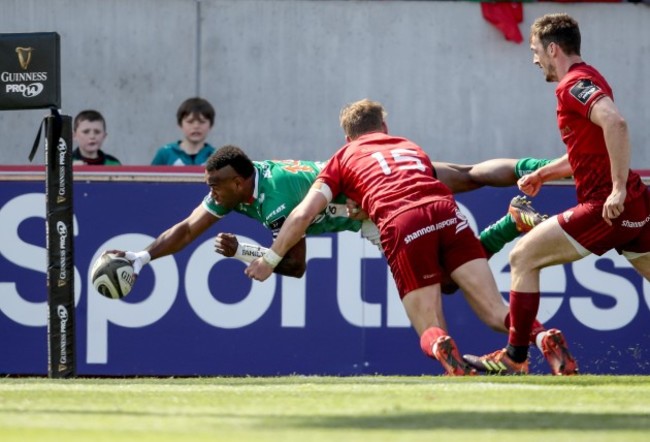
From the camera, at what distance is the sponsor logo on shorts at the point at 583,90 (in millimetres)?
10031

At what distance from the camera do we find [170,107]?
16.2 meters

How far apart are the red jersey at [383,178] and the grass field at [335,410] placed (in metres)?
1.25

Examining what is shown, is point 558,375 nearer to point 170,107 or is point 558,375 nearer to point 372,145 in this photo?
point 372,145

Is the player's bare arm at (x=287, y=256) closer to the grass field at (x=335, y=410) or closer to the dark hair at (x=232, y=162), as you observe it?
the dark hair at (x=232, y=162)

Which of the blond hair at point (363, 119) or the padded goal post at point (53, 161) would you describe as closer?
the blond hair at point (363, 119)

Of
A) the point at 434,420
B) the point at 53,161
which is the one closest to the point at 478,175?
the point at 53,161

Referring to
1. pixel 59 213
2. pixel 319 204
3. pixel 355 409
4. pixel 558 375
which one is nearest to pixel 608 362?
pixel 558 375

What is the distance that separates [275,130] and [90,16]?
215 cm

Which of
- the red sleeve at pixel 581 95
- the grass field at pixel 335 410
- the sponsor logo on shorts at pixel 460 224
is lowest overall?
the grass field at pixel 335 410

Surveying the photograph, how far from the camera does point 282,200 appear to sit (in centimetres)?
1133

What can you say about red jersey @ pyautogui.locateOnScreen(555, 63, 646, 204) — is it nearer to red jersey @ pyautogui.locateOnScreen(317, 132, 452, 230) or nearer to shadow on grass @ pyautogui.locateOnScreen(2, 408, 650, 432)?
red jersey @ pyautogui.locateOnScreen(317, 132, 452, 230)

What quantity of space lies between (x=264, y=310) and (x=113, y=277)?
7.08 feet

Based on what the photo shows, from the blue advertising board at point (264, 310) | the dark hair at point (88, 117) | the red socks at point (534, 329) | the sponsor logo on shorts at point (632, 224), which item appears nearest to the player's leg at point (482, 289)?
the red socks at point (534, 329)

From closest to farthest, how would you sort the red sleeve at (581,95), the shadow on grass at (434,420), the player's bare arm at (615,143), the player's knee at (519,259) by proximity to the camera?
the shadow on grass at (434,420) → the player's bare arm at (615,143) → the red sleeve at (581,95) → the player's knee at (519,259)
